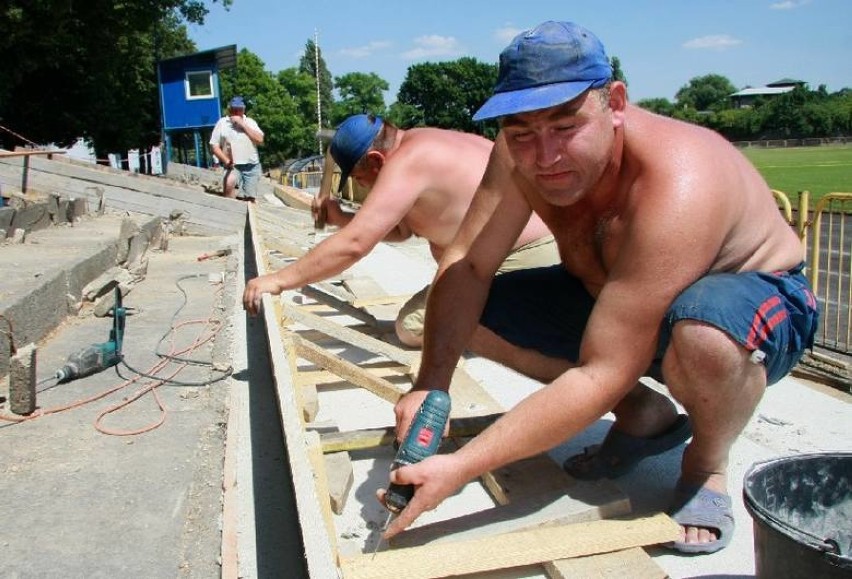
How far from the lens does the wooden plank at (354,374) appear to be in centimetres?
327

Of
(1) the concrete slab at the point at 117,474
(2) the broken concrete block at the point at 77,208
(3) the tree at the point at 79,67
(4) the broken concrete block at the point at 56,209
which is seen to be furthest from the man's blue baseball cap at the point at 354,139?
(3) the tree at the point at 79,67

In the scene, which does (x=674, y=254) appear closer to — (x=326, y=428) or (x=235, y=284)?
(x=326, y=428)

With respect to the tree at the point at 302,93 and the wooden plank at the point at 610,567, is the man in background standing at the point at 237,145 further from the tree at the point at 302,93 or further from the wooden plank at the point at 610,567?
the tree at the point at 302,93

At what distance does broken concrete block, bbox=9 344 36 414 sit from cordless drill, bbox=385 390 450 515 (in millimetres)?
2357

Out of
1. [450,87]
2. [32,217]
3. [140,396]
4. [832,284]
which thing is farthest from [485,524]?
[450,87]

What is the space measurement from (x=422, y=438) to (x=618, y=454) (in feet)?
2.96

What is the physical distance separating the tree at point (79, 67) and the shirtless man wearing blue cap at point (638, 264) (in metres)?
20.8

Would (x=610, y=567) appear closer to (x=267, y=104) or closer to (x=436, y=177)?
(x=436, y=177)

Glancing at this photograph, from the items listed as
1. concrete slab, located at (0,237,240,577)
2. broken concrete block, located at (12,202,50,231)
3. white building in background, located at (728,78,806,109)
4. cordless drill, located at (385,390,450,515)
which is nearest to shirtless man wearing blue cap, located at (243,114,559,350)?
concrete slab, located at (0,237,240,577)

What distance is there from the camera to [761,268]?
2.19m

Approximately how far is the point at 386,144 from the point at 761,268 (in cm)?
226

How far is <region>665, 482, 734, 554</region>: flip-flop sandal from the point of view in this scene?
217 cm

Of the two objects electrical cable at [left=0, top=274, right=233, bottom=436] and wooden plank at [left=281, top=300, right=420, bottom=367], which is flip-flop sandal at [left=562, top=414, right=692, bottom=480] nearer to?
wooden plank at [left=281, top=300, right=420, bottom=367]

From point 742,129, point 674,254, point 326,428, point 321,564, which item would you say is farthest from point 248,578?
point 742,129
